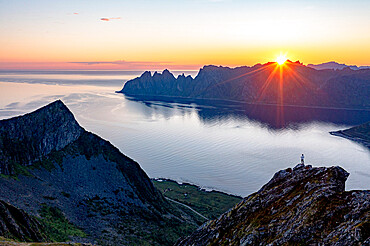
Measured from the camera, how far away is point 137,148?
7544 inches

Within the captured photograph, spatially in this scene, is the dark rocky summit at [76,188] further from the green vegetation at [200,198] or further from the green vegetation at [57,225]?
the green vegetation at [200,198]

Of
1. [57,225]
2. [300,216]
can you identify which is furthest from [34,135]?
[300,216]

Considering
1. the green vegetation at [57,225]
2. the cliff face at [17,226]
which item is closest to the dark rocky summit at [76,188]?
the green vegetation at [57,225]

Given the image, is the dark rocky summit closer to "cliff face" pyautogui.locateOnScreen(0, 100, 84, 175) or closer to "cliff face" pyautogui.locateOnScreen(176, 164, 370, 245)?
"cliff face" pyautogui.locateOnScreen(0, 100, 84, 175)

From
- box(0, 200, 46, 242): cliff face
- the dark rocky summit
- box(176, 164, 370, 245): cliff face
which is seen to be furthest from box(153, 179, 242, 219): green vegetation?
box(176, 164, 370, 245): cliff face

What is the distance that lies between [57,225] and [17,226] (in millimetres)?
16676

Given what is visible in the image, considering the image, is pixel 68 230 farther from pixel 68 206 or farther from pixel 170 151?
pixel 170 151

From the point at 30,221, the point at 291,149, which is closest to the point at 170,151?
the point at 291,149

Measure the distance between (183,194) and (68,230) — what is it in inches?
2625

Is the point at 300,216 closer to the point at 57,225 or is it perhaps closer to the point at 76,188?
the point at 57,225

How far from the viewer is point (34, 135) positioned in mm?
92500

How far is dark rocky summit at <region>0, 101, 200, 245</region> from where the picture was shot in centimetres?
6538

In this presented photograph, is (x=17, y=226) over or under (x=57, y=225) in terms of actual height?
over

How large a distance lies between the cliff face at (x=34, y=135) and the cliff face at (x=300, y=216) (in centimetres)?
6655
